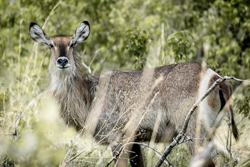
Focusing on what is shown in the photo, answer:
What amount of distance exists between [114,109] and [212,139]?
1263 millimetres

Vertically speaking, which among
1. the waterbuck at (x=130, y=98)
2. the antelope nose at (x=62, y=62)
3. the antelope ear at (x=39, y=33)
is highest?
the antelope ear at (x=39, y=33)

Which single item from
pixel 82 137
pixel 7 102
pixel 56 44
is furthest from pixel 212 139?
pixel 7 102

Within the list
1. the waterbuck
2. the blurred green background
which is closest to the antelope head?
the waterbuck

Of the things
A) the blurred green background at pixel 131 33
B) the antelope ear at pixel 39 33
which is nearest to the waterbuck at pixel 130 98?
the antelope ear at pixel 39 33

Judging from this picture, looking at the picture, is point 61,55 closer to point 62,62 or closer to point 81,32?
point 62,62

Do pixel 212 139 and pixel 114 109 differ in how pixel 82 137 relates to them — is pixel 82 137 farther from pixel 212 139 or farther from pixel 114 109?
pixel 212 139

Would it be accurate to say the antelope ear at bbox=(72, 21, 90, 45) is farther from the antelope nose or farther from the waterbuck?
the antelope nose

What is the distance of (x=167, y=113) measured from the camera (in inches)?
182

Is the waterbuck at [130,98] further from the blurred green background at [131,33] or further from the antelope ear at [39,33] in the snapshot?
the blurred green background at [131,33]

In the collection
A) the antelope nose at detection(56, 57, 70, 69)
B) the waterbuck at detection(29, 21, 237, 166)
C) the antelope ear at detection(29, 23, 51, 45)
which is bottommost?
the waterbuck at detection(29, 21, 237, 166)

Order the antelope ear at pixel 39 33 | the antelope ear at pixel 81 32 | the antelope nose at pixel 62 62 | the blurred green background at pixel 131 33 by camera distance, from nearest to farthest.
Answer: the antelope nose at pixel 62 62, the antelope ear at pixel 39 33, the antelope ear at pixel 81 32, the blurred green background at pixel 131 33

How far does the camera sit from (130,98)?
4.92 m

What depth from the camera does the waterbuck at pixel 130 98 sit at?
4.45 m

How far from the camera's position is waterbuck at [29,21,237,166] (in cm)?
445
